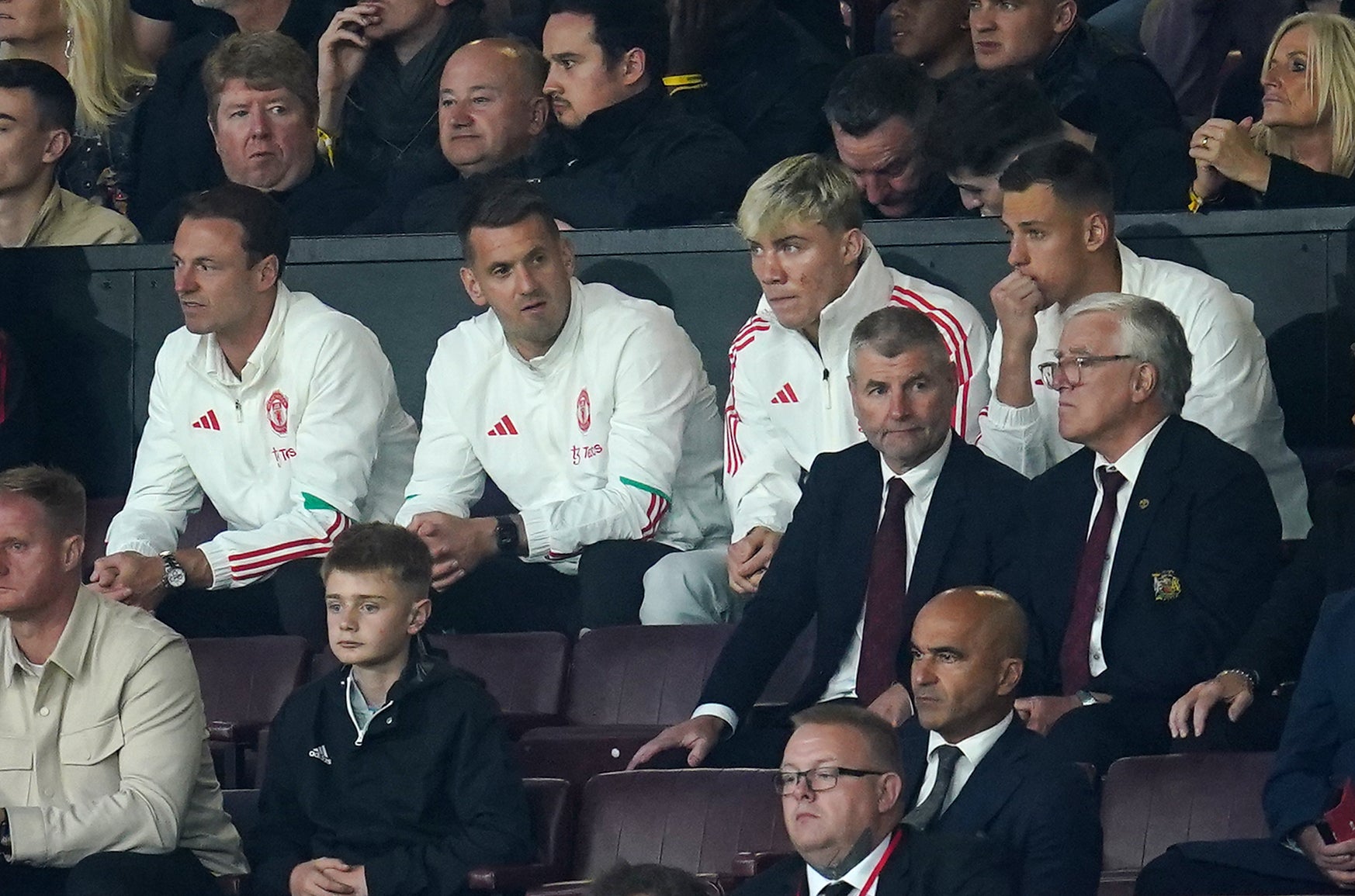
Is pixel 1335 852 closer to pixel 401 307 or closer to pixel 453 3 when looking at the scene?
pixel 401 307

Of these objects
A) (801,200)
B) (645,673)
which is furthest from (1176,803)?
(801,200)

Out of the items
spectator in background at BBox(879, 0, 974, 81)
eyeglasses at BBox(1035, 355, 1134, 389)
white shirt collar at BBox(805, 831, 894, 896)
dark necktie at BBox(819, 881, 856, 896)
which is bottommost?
dark necktie at BBox(819, 881, 856, 896)

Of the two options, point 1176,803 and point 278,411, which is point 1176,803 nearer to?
point 1176,803

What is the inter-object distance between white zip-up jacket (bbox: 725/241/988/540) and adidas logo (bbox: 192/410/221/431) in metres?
1.25

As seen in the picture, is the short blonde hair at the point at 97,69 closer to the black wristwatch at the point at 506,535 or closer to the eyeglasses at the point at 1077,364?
the black wristwatch at the point at 506,535

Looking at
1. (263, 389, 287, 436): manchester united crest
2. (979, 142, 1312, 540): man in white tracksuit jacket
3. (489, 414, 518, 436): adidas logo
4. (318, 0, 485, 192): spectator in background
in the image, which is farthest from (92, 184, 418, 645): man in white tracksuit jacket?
(979, 142, 1312, 540): man in white tracksuit jacket

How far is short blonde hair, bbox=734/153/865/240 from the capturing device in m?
5.39

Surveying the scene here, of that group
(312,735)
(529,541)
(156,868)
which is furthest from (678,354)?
(156,868)

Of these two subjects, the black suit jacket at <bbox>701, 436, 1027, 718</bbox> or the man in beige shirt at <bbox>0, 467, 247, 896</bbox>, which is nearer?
the man in beige shirt at <bbox>0, 467, 247, 896</bbox>

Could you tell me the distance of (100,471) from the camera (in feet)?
21.2

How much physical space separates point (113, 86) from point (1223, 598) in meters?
4.02

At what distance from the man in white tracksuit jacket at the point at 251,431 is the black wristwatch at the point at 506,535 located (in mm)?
366

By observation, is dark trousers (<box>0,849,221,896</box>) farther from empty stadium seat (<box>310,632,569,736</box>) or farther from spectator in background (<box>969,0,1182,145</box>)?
spectator in background (<box>969,0,1182,145</box>)

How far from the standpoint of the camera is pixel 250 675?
5.13 metres
